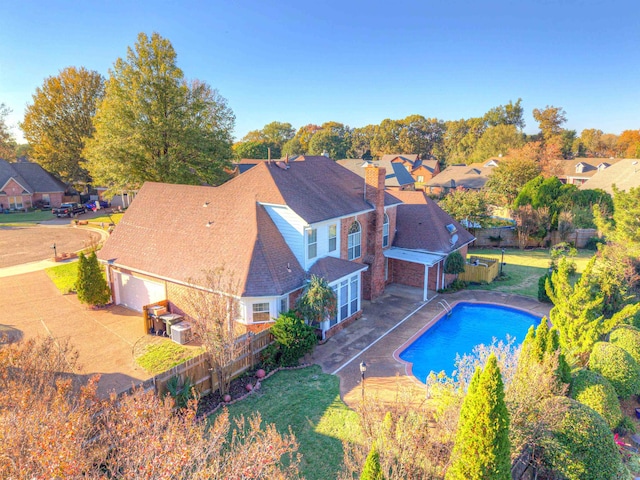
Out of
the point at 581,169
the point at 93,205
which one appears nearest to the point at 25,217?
the point at 93,205

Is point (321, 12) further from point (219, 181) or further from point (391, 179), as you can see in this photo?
point (391, 179)

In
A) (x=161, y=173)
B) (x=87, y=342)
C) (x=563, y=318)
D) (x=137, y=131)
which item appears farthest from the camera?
(x=161, y=173)

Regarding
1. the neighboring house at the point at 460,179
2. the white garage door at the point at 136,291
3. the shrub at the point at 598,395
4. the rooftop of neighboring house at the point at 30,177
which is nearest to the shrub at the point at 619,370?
the shrub at the point at 598,395

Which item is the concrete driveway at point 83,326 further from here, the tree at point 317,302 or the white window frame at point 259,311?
the tree at point 317,302

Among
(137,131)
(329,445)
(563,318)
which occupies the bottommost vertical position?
(329,445)

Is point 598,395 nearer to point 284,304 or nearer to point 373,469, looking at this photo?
point 373,469

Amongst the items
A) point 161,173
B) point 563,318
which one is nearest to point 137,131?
point 161,173
